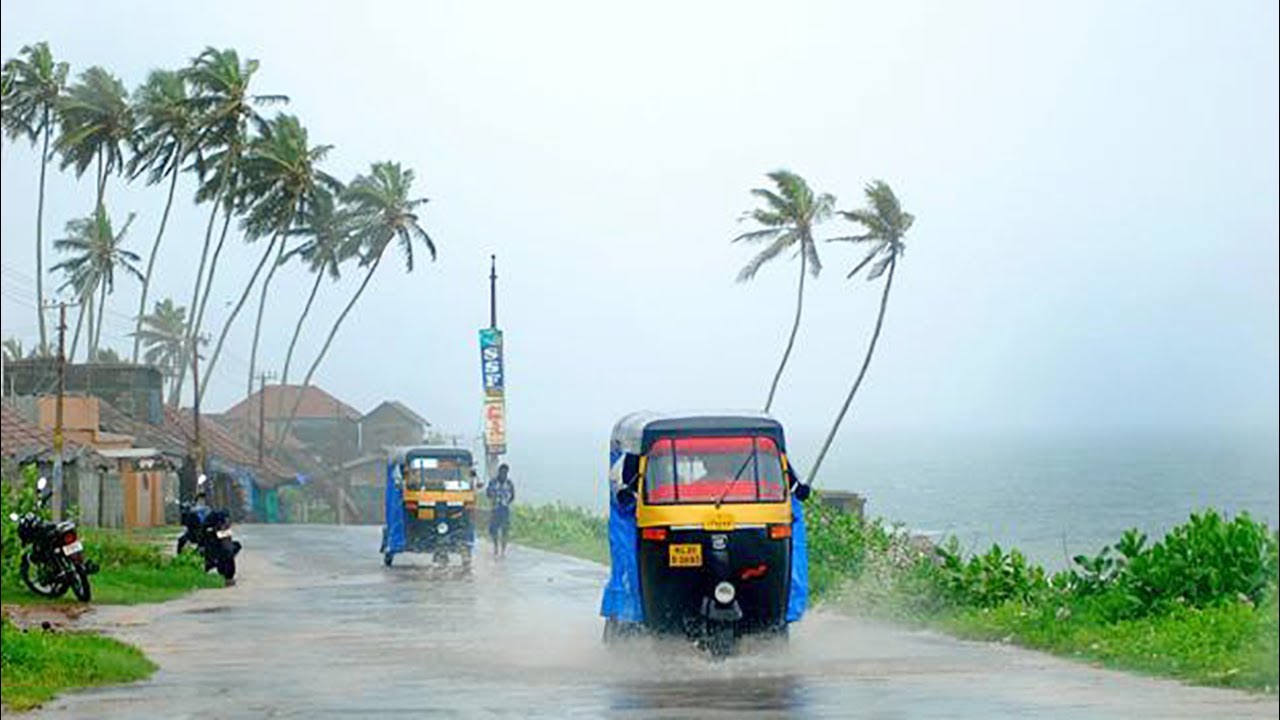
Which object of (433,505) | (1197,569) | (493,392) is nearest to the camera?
(1197,569)

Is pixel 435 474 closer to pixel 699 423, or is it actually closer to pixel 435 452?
pixel 435 452

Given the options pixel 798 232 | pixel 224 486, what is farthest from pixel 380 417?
pixel 798 232

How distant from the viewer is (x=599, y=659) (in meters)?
18.9

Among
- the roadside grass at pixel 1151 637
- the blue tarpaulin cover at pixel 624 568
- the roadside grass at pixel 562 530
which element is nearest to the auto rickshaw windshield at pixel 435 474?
the roadside grass at pixel 562 530

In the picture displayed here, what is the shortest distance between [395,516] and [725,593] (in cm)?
2142

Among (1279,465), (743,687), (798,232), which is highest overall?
(798,232)

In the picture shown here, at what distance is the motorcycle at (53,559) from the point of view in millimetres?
26594

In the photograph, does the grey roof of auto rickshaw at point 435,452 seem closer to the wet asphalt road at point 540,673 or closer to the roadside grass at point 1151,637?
the wet asphalt road at point 540,673

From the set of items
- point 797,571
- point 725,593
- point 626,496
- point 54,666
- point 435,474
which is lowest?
point 54,666

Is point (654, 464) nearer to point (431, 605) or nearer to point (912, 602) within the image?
point (912, 602)

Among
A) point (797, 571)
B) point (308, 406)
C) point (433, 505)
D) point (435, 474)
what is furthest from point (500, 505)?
point (308, 406)

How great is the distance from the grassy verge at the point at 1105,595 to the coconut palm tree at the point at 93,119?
48.2 m

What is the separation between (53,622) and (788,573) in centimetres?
990

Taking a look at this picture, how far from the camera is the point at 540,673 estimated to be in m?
17.6
